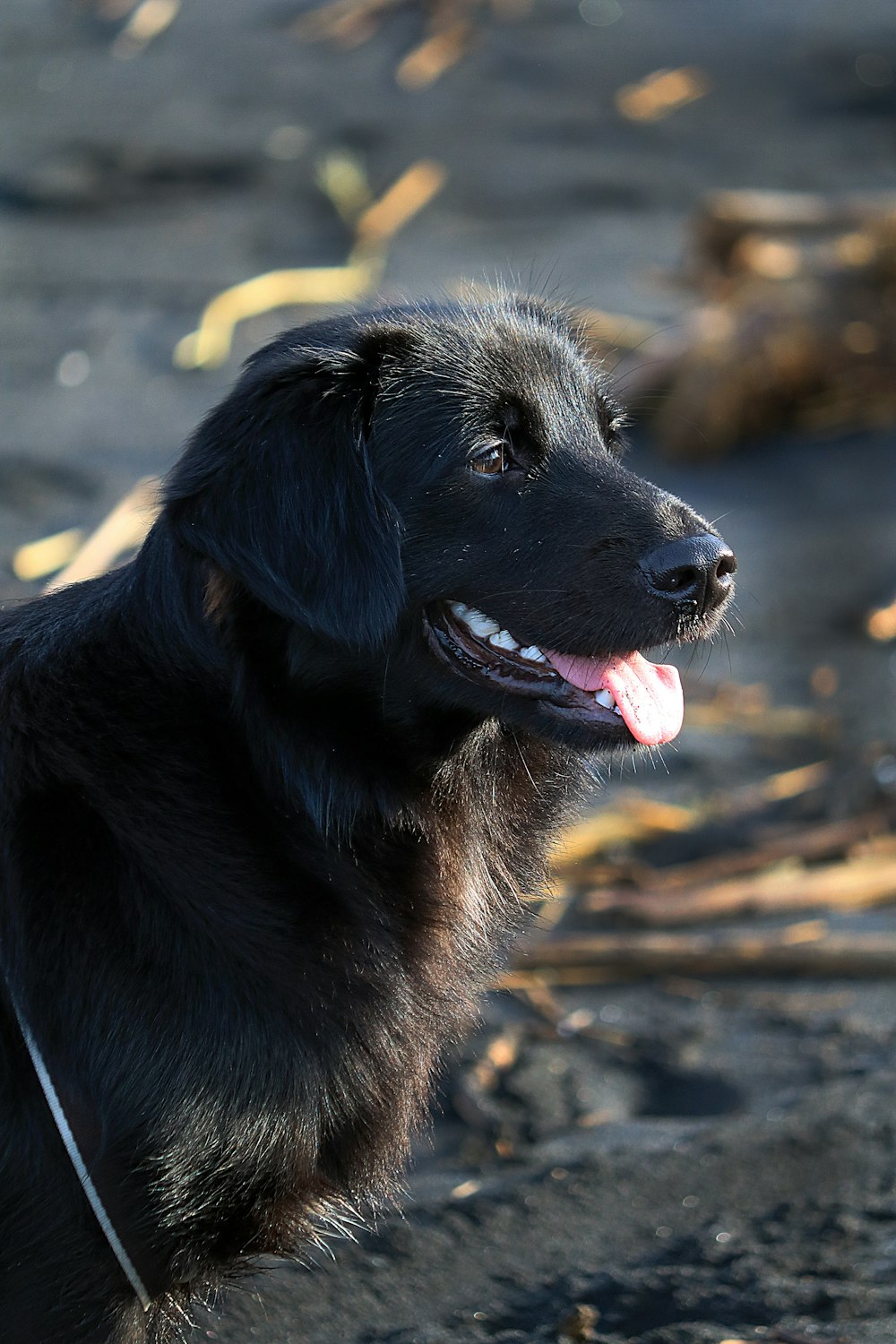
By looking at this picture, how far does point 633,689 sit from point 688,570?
27 centimetres

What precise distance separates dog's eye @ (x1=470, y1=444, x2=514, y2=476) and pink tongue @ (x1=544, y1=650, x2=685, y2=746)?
362mm

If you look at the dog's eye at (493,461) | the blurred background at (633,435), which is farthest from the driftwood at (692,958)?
the dog's eye at (493,461)

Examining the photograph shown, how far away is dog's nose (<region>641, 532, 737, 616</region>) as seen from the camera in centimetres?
267

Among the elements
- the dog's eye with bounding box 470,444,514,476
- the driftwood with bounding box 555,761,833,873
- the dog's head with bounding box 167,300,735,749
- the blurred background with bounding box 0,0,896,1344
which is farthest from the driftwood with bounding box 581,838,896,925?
the dog's eye with bounding box 470,444,514,476

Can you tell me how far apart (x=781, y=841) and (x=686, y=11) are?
10.6 m

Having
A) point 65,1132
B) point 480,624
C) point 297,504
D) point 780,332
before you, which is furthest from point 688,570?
point 780,332

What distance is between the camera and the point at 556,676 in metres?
2.76

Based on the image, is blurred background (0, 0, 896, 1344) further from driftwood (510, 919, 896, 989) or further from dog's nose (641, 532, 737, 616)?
dog's nose (641, 532, 737, 616)

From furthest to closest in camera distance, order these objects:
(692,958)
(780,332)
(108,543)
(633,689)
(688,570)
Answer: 1. (780,332)
2. (108,543)
3. (692,958)
4. (633,689)
5. (688,570)

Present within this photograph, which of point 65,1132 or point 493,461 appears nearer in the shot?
point 65,1132

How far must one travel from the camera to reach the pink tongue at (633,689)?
2.73 m

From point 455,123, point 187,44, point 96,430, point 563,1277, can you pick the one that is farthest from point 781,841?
point 187,44

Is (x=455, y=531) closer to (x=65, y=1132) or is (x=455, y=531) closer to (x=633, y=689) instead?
(x=633, y=689)

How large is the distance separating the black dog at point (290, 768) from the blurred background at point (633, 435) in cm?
81
